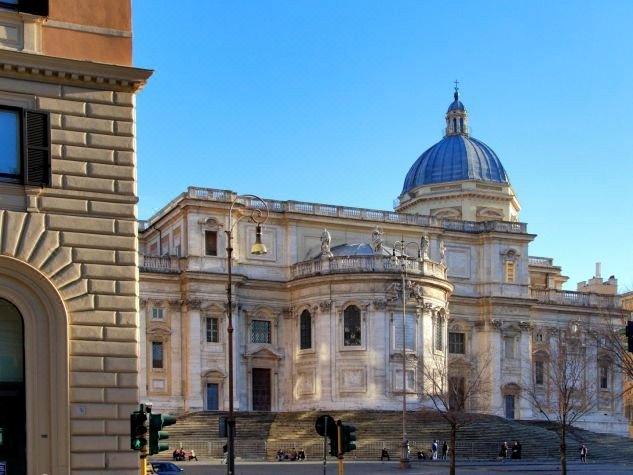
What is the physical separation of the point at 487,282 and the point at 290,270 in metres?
16.6

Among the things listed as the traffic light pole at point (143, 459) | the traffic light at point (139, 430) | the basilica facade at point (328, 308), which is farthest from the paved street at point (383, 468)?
the traffic light at point (139, 430)

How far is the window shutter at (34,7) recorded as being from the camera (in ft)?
66.4

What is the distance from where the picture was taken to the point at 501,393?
84.5 meters

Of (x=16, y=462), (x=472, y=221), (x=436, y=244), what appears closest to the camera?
(x=16, y=462)

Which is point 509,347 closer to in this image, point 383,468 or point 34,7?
point 383,468

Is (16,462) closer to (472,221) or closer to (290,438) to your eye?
(290,438)

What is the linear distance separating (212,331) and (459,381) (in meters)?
17.9

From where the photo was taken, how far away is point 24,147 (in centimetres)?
1998

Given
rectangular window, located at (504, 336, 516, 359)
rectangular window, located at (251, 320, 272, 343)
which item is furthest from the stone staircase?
rectangular window, located at (504, 336, 516, 359)

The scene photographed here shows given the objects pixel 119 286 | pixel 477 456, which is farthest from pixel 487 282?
pixel 119 286

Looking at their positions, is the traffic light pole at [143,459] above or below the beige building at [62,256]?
below

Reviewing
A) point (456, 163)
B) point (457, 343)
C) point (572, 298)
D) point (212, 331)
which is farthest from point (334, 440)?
point (456, 163)

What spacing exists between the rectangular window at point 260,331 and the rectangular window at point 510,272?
2007 centimetres

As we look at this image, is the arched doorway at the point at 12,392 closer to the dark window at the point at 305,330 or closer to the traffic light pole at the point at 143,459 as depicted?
the traffic light pole at the point at 143,459
